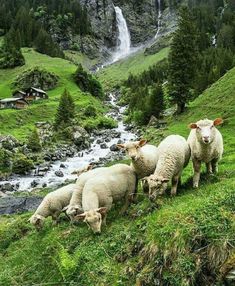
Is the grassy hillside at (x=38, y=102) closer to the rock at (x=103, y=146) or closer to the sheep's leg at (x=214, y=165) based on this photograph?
the rock at (x=103, y=146)

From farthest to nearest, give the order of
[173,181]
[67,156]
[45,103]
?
[45,103] < [67,156] < [173,181]

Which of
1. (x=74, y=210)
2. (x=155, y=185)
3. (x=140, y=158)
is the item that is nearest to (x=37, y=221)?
(x=74, y=210)

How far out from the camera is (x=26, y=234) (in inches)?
747

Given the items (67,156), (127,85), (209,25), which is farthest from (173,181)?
(209,25)

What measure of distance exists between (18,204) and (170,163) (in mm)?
24167

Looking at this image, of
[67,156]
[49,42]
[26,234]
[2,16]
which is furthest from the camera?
[2,16]

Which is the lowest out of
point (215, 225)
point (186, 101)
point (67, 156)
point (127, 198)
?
point (67, 156)

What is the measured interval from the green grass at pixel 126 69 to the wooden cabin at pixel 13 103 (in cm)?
7209

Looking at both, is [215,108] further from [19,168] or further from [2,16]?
[2,16]

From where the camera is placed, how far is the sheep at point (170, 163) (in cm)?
1456

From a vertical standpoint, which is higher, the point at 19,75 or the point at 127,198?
the point at 127,198

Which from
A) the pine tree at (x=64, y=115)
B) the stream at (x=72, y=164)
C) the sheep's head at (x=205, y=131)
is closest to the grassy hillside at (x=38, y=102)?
the pine tree at (x=64, y=115)

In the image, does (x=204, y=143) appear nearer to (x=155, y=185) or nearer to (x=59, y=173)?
(x=155, y=185)

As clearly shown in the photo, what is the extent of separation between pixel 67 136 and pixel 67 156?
1038 cm
